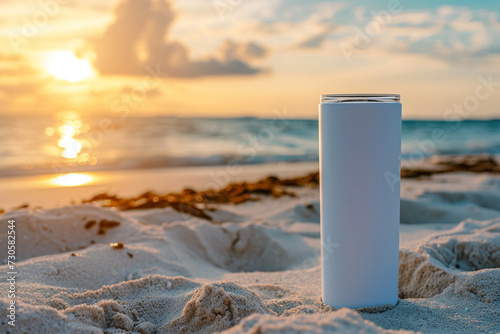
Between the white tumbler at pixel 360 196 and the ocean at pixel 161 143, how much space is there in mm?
7662

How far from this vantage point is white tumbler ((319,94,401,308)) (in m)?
1.90

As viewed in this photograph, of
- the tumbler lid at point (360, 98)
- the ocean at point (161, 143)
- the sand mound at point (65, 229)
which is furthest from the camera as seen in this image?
the ocean at point (161, 143)

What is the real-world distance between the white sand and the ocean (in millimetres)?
5785

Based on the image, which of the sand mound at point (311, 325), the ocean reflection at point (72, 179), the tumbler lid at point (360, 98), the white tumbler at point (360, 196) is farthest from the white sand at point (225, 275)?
the ocean reflection at point (72, 179)

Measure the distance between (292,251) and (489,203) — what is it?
3001mm

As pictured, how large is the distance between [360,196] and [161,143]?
513 inches

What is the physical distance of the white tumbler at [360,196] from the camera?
6.23 feet

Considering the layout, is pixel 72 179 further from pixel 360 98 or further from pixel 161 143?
pixel 161 143

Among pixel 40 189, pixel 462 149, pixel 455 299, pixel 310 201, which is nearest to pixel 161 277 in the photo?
pixel 455 299

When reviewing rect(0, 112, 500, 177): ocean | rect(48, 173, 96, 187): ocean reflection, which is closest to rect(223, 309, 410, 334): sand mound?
rect(48, 173, 96, 187): ocean reflection

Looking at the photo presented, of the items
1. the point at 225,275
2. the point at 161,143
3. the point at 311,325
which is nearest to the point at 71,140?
the point at 161,143

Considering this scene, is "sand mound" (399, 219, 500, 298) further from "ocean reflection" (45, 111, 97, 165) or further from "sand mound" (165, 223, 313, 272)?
"ocean reflection" (45, 111, 97, 165)

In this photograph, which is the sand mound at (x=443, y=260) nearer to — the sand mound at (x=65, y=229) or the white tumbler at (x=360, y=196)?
the white tumbler at (x=360, y=196)

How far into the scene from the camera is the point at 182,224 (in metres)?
3.60
